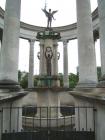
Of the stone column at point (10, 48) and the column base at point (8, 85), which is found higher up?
the stone column at point (10, 48)

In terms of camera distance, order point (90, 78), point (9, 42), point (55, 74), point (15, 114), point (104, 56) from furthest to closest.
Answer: point (55, 74) < point (90, 78) < point (9, 42) < point (15, 114) < point (104, 56)

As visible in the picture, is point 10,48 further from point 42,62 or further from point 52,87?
point 42,62

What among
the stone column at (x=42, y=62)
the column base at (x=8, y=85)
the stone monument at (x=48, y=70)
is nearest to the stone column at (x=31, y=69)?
the stone monument at (x=48, y=70)

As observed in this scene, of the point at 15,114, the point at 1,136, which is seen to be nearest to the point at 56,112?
the point at 15,114

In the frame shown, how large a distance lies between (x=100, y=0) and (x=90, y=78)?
1003 centimetres

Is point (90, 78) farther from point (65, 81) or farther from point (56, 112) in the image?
point (65, 81)

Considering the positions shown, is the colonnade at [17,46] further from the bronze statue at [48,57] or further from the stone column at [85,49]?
the bronze statue at [48,57]

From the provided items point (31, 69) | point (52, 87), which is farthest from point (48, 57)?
point (31, 69)

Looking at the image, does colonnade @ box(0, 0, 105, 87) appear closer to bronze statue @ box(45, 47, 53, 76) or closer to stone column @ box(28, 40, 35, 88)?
bronze statue @ box(45, 47, 53, 76)

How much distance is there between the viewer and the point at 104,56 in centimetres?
1473

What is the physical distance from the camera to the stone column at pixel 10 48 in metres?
20.5

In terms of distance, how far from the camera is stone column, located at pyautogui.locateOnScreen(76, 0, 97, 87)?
23234 millimetres

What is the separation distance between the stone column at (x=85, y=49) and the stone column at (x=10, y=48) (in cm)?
826

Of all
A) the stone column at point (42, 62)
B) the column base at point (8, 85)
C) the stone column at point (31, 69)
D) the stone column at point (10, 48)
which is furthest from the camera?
the stone column at point (31, 69)
